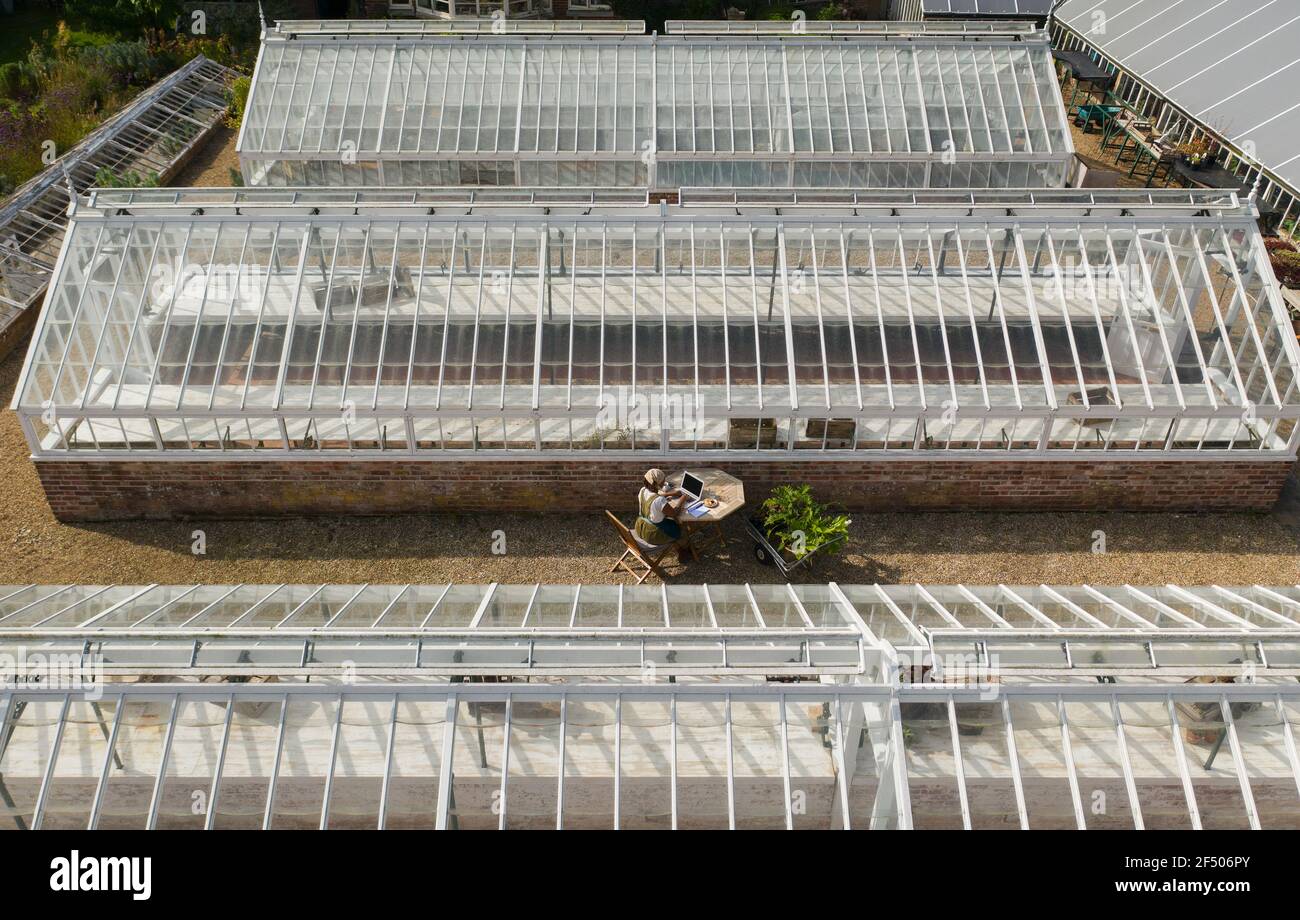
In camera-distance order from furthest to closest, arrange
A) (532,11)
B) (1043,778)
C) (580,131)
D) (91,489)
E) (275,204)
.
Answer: (532,11)
(580,131)
(275,204)
(91,489)
(1043,778)

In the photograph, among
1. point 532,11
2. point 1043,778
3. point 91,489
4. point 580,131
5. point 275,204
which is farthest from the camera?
point 532,11

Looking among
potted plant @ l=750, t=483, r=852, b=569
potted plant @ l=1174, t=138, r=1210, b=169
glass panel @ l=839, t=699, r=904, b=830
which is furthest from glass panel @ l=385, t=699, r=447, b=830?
potted plant @ l=1174, t=138, r=1210, b=169

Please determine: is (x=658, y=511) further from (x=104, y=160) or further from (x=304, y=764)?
(x=104, y=160)

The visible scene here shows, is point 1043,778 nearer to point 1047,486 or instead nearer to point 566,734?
point 566,734

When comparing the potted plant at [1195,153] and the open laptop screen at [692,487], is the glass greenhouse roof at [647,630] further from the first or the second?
the potted plant at [1195,153]

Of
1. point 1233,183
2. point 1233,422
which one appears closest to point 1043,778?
point 1233,422

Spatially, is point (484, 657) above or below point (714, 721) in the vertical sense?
above

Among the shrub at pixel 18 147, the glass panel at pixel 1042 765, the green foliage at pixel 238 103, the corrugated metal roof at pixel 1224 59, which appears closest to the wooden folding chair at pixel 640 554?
the glass panel at pixel 1042 765
